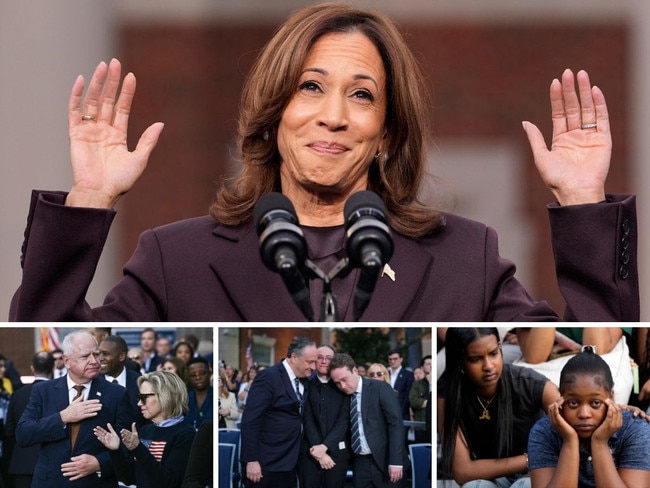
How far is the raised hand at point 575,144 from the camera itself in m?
3.46

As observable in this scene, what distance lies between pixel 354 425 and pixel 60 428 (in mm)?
557

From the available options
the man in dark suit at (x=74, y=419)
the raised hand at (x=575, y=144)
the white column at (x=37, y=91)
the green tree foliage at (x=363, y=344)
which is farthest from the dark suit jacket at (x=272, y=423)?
the white column at (x=37, y=91)

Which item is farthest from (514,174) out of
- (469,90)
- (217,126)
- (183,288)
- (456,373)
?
(456,373)

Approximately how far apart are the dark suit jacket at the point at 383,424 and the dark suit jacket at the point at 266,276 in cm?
61

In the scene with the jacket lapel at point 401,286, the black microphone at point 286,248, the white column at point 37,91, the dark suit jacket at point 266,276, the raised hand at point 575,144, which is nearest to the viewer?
the black microphone at point 286,248

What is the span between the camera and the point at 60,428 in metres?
2.58

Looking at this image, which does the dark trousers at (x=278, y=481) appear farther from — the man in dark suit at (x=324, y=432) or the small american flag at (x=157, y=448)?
the small american flag at (x=157, y=448)

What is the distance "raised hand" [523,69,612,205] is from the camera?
3.46 meters

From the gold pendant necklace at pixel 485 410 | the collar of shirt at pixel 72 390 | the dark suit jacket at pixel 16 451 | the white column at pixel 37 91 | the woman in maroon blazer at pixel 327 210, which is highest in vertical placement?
the white column at pixel 37 91

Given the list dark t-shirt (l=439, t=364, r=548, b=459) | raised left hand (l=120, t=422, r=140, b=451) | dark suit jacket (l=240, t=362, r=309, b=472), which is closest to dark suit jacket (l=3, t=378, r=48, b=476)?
raised left hand (l=120, t=422, r=140, b=451)

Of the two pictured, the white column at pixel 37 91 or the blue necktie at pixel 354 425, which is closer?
the blue necktie at pixel 354 425

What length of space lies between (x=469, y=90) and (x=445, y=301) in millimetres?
5223

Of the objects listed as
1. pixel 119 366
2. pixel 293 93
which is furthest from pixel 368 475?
pixel 293 93

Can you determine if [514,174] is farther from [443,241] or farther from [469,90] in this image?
[443,241]
